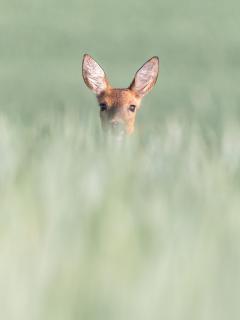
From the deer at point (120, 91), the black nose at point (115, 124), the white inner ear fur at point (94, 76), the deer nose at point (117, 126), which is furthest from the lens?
the white inner ear fur at point (94, 76)

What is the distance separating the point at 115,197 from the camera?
8.58 ft

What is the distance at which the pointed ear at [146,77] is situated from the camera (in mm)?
8523

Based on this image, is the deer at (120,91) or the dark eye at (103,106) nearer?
the deer at (120,91)

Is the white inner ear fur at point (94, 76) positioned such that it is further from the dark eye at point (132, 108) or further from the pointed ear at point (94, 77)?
the dark eye at point (132, 108)

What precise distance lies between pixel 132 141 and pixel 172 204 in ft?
4.16

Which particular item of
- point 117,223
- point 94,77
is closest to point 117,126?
point 94,77

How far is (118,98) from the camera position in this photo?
28.0 feet

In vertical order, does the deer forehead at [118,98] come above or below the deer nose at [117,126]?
above

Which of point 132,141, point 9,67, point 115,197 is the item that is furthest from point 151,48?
point 115,197

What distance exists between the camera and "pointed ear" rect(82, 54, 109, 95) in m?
8.70

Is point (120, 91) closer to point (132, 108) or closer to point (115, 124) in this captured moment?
point (132, 108)

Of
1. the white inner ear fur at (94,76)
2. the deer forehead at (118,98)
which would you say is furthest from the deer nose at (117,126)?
the white inner ear fur at (94,76)

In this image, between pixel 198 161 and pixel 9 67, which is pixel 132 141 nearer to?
pixel 198 161

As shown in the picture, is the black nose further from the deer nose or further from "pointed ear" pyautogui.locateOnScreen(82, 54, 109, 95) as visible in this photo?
"pointed ear" pyautogui.locateOnScreen(82, 54, 109, 95)
